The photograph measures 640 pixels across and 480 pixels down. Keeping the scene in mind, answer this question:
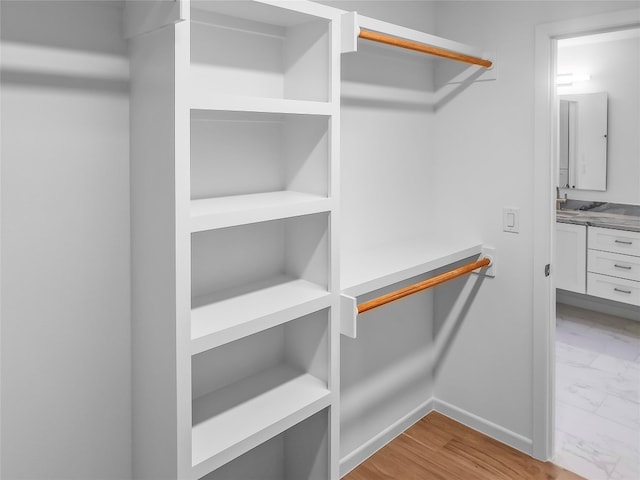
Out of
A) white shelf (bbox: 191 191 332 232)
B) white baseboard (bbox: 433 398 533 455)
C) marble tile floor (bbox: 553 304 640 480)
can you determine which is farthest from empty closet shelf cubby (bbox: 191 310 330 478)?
marble tile floor (bbox: 553 304 640 480)

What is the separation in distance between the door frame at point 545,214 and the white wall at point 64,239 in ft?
5.39

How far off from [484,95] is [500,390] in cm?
139

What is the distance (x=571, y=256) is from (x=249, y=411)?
3.36 meters

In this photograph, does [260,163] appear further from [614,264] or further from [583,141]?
[583,141]

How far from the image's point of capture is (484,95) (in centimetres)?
225

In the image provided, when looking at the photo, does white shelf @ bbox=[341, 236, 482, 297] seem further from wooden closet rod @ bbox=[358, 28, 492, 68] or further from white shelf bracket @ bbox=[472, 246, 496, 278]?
wooden closet rod @ bbox=[358, 28, 492, 68]

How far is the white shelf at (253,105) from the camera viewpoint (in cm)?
118

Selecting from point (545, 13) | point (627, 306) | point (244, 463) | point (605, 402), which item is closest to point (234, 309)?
point (244, 463)

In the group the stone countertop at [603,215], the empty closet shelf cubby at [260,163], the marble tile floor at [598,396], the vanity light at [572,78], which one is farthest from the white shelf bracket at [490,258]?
the vanity light at [572,78]

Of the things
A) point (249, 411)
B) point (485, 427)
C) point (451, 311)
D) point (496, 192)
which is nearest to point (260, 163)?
point (249, 411)

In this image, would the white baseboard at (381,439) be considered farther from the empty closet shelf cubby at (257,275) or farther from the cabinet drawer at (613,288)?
the cabinet drawer at (613,288)

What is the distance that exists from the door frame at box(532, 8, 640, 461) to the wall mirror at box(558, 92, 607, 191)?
87.2 inches

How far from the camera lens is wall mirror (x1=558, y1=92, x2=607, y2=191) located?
3.94 meters

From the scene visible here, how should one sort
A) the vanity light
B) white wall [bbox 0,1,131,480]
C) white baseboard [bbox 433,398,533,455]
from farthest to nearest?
the vanity light → white baseboard [bbox 433,398,533,455] → white wall [bbox 0,1,131,480]
